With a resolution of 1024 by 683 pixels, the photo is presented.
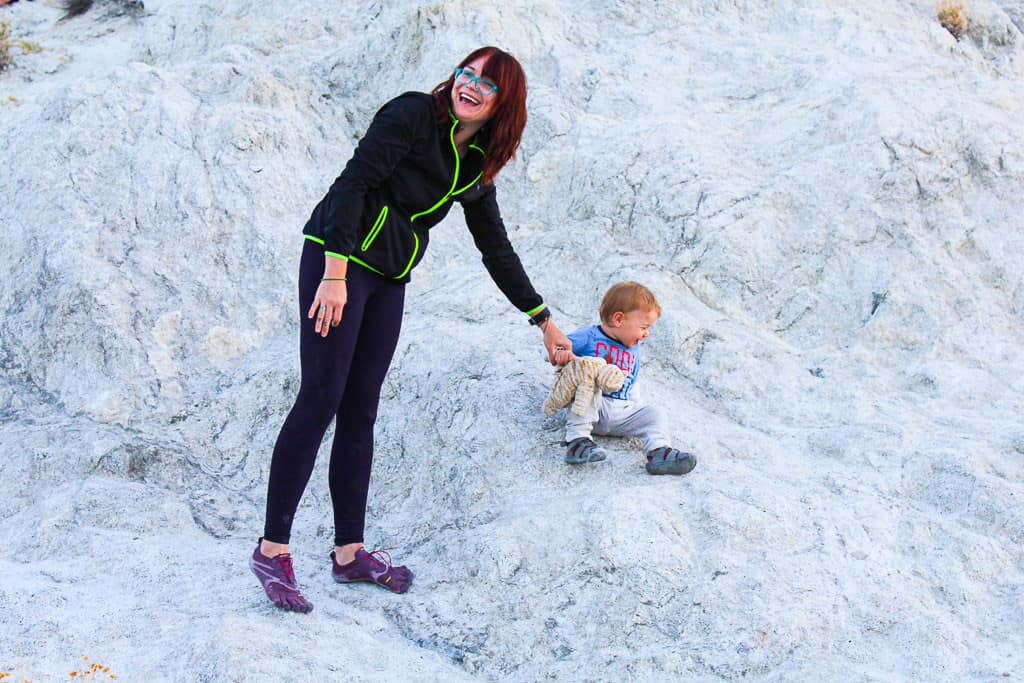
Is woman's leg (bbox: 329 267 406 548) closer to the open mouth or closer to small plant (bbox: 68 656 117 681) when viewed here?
the open mouth

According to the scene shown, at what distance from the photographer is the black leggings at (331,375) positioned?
3.16 m

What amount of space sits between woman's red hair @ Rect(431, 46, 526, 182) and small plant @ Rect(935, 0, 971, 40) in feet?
16.3

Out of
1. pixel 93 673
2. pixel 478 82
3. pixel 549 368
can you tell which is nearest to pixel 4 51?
pixel 549 368

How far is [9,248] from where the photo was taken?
5.21 meters

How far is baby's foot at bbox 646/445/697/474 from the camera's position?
384cm

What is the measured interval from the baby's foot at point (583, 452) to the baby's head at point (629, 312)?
1.60 ft

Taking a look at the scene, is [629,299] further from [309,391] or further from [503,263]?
[309,391]

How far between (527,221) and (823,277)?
65.4 inches

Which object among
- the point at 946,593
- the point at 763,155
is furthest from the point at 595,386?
the point at 763,155

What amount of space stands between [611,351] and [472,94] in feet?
4.60

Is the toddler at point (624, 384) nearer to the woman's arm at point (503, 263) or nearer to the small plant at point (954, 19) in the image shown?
the woman's arm at point (503, 263)

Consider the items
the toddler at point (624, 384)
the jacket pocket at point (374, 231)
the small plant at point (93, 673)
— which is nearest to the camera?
the small plant at point (93, 673)

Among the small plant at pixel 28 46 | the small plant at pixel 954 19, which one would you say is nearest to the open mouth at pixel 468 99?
the small plant at pixel 954 19

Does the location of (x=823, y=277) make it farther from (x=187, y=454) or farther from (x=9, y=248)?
(x=9, y=248)
